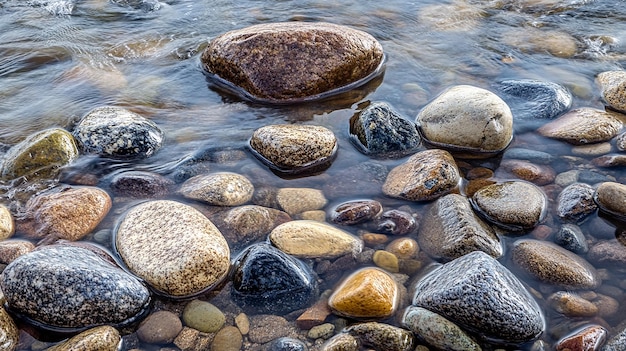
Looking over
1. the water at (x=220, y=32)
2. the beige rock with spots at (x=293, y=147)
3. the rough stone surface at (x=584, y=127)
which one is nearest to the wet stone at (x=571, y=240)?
the water at (x=220, y=32)

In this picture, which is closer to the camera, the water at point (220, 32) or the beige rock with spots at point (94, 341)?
the beige rock with spots at point (94, 341)

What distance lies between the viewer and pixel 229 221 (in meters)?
4.07

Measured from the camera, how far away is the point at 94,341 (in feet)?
10.1

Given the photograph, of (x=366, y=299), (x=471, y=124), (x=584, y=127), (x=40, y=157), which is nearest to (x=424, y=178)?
(x=471, y=124)

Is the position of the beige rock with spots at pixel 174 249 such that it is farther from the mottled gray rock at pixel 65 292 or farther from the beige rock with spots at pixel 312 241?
the beige rock with spots at pixel 312 241

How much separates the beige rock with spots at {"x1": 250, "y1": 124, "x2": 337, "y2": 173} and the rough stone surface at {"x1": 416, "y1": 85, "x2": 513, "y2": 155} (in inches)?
41.5

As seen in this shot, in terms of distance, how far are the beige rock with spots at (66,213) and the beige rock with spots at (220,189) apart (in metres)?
0.68

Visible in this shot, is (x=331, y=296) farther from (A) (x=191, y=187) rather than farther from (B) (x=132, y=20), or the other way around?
(B) (x=132, y=20)

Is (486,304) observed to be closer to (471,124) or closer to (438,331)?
(438,331)

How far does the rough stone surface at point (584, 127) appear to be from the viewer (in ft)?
16.2

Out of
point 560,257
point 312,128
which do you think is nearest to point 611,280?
point 560,257

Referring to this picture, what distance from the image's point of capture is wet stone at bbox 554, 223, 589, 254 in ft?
12.6

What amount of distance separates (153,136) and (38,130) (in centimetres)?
133

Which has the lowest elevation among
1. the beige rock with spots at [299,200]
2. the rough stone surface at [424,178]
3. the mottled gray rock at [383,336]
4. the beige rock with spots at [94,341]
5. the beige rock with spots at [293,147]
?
the mottled gray rock at [383,336]
